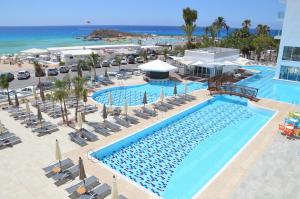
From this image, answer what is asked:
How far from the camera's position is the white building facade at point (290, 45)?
1168 inches

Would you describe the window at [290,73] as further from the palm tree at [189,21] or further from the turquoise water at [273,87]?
the palm tree at [189,21]

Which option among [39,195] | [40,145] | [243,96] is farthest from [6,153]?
[243,96]

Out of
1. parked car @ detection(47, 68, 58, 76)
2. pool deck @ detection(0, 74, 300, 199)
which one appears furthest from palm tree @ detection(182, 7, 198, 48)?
pool deck @ detection(0, 74, 300, 199)

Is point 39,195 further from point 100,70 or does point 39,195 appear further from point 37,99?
point 100,70

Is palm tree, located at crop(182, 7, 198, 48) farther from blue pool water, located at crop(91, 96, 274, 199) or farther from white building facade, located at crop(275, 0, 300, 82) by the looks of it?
blue pool water, located at crop(91, 96, 274, 199)

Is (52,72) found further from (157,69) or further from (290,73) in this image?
(290,73)

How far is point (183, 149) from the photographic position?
15406 millimetres

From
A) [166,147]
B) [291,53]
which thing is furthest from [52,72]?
[291,53]

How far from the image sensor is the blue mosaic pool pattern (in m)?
12.8

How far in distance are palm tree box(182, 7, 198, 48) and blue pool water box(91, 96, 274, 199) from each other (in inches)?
1029

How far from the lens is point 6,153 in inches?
537

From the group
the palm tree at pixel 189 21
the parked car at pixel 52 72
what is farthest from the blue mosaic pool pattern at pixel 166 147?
the palm tree at pixel 189 21

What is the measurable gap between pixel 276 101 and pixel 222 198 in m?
16.2

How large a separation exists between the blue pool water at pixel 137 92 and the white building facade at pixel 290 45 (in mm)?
11230
